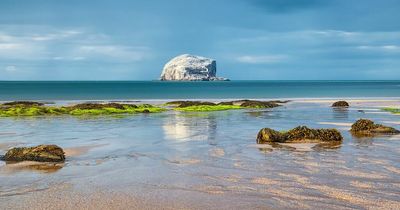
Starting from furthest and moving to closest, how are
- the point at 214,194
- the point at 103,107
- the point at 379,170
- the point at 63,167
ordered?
the point at 103,107 → the point at 63,167 → the point at 379,170 → the point at 214,194

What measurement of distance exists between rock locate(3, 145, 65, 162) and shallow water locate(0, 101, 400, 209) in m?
0.49

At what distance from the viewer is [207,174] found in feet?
51.8

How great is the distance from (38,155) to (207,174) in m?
6.91

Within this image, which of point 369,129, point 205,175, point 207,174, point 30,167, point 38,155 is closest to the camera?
point 205,175

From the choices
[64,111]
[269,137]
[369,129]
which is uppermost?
[369,129]

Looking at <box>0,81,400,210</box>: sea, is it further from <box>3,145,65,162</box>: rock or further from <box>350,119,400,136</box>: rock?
<box>350,119,400,136</box>: rock

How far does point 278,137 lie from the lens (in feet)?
76.7

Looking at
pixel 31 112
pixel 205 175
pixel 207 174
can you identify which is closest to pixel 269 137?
pixel 207 174

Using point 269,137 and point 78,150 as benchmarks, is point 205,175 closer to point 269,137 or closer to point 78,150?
point 78,150

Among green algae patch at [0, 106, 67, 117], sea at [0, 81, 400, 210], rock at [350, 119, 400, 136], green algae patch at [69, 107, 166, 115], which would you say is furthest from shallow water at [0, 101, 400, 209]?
green algae patch at [69, 107, 166, 115]

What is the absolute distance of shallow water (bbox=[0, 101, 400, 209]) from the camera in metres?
12.5

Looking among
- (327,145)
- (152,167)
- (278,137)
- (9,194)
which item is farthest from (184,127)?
(9,194)

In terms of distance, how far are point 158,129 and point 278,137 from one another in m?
9.71

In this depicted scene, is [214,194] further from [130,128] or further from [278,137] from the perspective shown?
[130,128]
